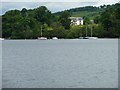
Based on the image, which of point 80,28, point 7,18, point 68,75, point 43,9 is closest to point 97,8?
point 43,9

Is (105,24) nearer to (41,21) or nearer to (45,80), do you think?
(41,21)

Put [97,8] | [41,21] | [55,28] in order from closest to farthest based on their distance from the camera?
[55,28], [41,21], [97,8]

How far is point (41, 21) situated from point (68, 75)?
416 feet

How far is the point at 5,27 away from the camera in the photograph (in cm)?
13625

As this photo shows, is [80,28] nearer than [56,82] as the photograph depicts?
No

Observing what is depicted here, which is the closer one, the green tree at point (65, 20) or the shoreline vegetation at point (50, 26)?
the shoreline vegetation at point (50, 26)

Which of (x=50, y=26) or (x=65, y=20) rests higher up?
(x=65, y=20)

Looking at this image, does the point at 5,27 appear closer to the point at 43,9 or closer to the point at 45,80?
the point at 43,9

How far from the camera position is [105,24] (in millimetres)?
142250

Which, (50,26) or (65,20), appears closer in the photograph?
(50,26)

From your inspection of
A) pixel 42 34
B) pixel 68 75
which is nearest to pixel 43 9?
pixel 42 34

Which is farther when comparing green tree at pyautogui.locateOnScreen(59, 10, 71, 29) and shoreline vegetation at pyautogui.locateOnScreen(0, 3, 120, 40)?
green tree at pyautogui.locateOnScreen(59, 10, 71, 29)

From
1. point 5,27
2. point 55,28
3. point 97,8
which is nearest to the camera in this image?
point 5,27

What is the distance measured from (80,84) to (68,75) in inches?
196
